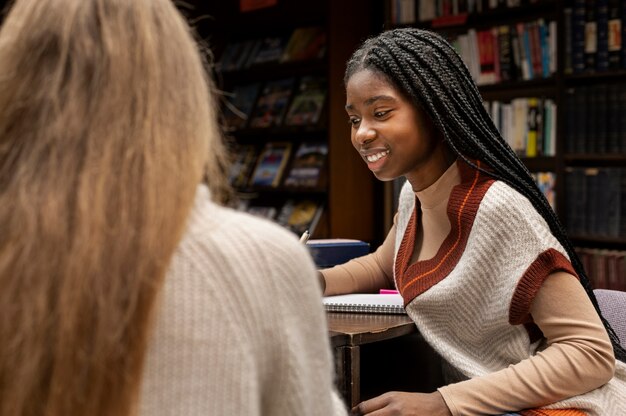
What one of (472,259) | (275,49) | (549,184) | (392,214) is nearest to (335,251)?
(472,259)

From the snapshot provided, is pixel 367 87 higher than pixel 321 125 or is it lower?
higher

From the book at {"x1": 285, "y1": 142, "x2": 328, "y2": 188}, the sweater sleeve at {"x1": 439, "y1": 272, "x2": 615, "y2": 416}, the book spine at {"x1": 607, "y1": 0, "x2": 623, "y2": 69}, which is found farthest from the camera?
the book at {"x1": 285, "y1": 142, "x2": 328, "y2": 188}

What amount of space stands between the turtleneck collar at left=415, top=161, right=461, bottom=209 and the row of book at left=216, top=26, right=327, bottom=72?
263 centimetres

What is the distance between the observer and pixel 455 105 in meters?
1.37

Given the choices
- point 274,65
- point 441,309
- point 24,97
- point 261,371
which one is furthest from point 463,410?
point 274,65

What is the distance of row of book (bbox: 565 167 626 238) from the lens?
10.9 feet

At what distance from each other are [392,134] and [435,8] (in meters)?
2.51

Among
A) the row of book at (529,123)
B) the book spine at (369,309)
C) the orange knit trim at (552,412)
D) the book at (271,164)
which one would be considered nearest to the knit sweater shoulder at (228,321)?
the orange knit trim at (552,412)

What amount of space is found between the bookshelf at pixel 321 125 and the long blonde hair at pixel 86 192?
315cm

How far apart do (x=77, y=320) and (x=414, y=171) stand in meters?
0.95

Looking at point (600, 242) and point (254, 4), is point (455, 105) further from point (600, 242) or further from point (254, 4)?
point (254, 4)

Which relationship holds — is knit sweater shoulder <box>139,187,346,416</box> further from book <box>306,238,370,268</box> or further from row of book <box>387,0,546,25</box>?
row of book <box>387,0,546,25</box>

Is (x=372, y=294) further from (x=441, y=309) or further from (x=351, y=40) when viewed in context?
(x=351, y=40)

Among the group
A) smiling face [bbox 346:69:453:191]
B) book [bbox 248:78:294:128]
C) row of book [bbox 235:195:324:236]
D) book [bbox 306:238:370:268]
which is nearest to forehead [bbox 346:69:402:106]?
smiling face [bbox 346:69:453:191]
